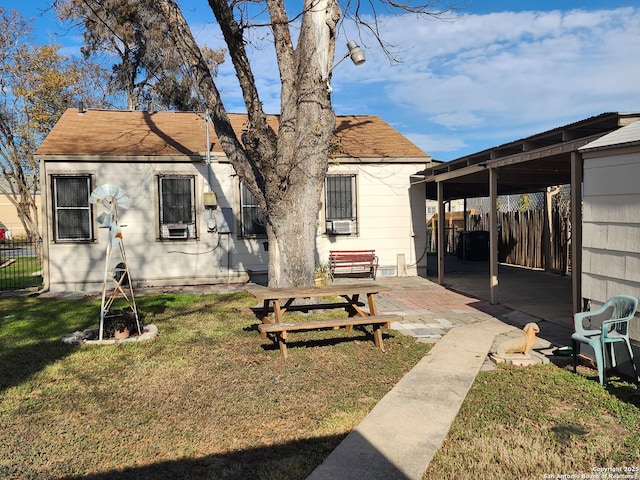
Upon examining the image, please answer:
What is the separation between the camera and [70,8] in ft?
54.3

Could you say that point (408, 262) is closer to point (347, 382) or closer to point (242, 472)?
point (347, 382)

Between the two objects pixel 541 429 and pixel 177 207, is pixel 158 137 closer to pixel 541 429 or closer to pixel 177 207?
pixel 177 207

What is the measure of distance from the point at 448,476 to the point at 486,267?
12953mm

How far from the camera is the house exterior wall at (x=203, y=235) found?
438 inches

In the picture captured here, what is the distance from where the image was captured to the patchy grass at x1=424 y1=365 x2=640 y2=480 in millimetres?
Answer: 2926

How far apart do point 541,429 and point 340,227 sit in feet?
29.9

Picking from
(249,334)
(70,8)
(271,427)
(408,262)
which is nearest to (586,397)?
(271,427)

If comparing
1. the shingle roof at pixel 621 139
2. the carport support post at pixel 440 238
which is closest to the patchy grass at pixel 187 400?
the shingle roof at pixel 621 139

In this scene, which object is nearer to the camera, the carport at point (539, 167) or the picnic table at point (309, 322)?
the picnic table at point (309, 322)

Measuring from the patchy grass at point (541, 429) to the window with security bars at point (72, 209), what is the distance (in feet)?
33.0

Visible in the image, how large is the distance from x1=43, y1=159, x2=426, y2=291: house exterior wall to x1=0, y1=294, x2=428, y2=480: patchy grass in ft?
13.9

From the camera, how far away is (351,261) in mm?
12047

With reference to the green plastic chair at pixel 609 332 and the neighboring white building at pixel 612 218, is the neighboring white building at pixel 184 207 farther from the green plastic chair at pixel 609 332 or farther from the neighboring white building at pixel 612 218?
the green plastic chair at pixel 609 332

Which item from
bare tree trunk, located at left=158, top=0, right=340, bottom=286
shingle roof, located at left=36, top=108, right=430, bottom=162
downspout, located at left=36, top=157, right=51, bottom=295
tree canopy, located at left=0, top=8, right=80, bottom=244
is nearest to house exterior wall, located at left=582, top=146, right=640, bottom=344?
bare tree trunk, located at left=158, top=0, right=340, bottom=286
